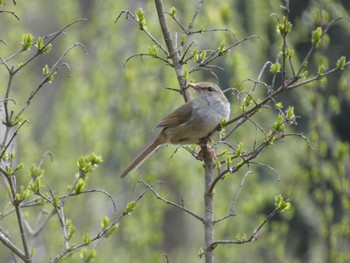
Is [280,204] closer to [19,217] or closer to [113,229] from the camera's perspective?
[113,229]

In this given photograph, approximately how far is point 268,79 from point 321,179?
9.03 ft

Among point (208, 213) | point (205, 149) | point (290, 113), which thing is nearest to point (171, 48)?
point (205, 149)

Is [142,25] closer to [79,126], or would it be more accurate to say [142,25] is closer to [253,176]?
[253,176]

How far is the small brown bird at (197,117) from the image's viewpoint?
18.5ft

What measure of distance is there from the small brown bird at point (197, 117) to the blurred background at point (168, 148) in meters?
2.26

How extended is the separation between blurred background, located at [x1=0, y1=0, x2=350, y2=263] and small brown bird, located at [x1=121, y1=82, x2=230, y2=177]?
226 centimetres

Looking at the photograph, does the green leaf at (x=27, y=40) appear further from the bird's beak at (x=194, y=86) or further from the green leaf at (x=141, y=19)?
the bird's beak at (x=194, y=86)

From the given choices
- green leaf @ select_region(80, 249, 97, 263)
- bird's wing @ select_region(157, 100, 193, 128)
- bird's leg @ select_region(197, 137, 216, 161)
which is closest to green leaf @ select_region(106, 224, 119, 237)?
green leaf @ select_region(80, 249, 97, 263)

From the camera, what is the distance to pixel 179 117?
604 centimetres

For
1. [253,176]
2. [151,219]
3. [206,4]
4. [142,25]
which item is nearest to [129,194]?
[151,219]

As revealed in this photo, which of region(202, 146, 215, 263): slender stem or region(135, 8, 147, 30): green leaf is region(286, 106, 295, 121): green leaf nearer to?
region(202, 146, 215, 263): slender stem

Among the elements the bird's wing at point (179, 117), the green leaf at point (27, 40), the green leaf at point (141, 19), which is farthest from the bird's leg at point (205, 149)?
the green leaf at point (27, 40)

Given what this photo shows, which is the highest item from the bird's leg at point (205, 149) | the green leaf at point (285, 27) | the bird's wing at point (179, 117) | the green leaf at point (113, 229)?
the bird's wing at point (179, 117)

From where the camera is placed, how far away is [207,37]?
1034 cm
